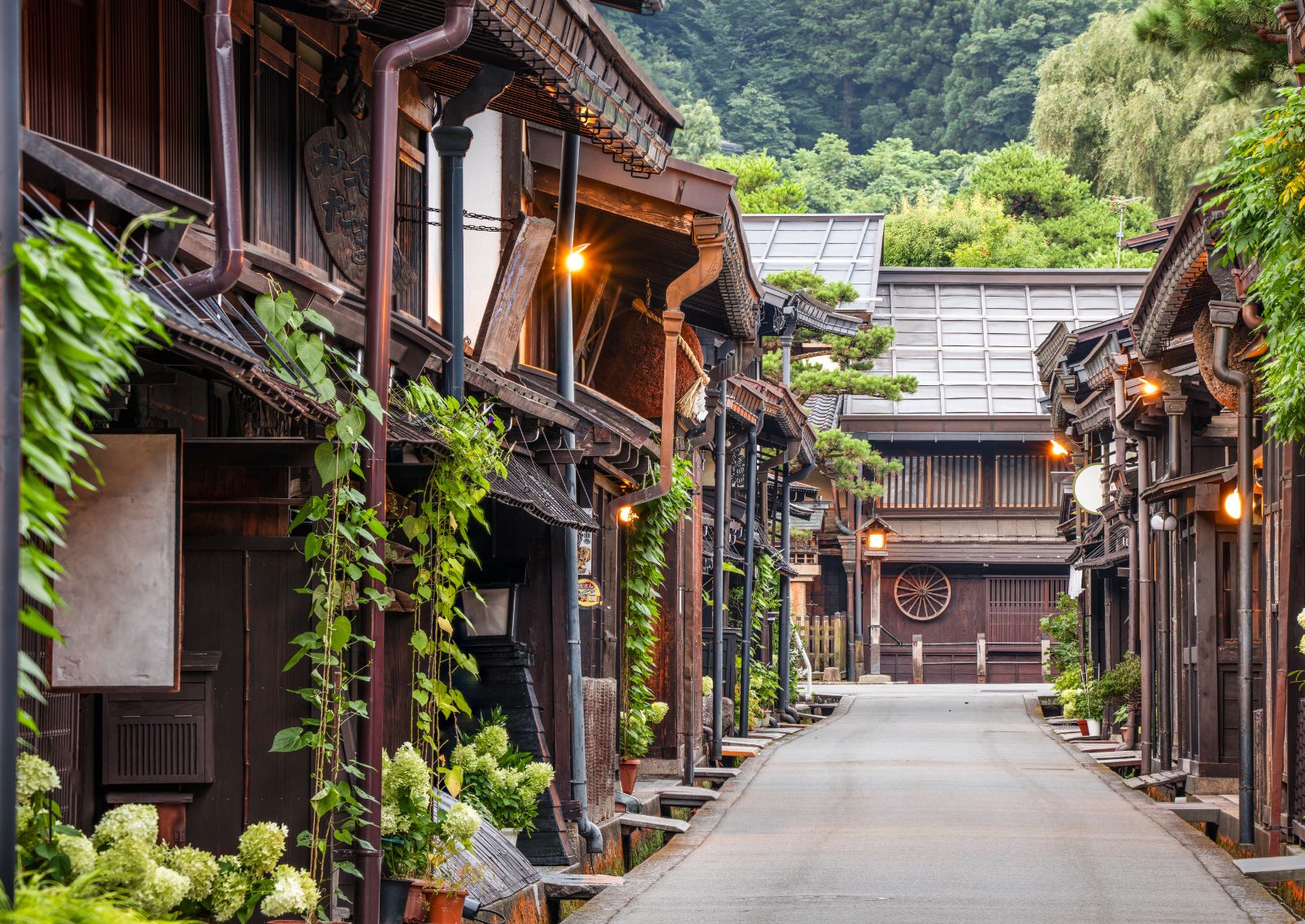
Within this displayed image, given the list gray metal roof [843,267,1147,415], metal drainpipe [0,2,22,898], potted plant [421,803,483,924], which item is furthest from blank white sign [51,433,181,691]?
gray metal roof [843,267,1147,415]

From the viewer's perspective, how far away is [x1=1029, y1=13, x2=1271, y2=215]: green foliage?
54.9 metres

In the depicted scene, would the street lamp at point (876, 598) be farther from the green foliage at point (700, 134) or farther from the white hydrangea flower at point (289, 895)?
the white hydrangea flower at point (289, 895)

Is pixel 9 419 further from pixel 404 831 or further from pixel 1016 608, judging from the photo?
pixel 1016 608

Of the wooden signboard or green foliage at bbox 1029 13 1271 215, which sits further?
green foliage at bbox 1029 13 1271 215

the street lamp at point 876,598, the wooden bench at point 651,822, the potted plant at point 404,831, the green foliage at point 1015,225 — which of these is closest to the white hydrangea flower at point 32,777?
the potted plant at point 404,831

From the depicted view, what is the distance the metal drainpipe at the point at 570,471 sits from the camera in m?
14.7

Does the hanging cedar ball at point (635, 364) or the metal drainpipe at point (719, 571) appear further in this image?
the metal drainpipe at point (719, 571)

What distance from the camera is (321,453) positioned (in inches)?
328

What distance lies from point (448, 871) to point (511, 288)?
4.82 meters

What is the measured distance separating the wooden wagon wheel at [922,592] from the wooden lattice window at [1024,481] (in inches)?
103

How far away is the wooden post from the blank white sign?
Result: 143 feet

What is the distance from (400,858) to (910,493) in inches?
1678

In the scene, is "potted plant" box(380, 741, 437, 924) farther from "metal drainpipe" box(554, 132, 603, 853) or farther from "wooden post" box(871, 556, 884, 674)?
"wooden post" box(871, 556, 884, 674)

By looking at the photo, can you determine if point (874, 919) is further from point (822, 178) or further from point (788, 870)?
point (822, 178)
